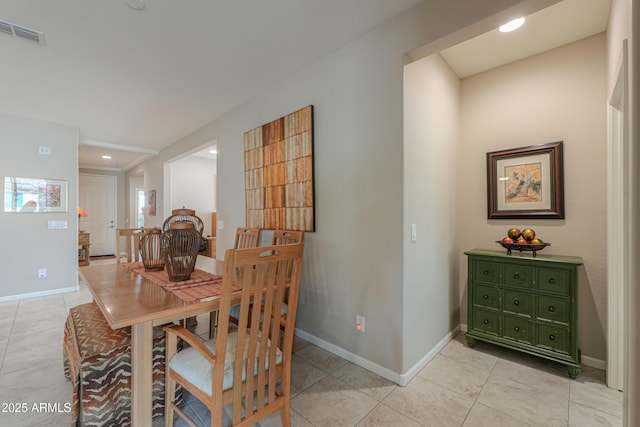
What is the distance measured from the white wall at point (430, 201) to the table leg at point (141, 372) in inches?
59.0

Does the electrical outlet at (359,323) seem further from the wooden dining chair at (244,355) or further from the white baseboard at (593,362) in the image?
the white baseboard at (593,362)

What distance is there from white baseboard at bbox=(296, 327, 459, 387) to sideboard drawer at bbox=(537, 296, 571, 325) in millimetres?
776

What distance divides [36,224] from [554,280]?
613 cm

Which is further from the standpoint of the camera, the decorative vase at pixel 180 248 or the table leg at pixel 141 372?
the decorative vase at pixel 180 248

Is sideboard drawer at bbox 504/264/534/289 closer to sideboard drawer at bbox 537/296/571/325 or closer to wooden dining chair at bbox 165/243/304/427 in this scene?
sideboard drawer at bbox 537/296/571/325

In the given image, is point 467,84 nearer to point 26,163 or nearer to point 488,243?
point 488,243

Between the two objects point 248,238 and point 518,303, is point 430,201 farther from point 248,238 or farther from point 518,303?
point 248,238

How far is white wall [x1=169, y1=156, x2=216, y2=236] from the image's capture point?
566cm

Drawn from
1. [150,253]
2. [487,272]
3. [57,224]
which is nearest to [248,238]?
[150,253]

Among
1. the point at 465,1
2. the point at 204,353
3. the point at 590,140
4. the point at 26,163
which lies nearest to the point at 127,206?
the point at 26,163

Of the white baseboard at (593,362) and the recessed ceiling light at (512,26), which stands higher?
the recessed ceiling light at (512,26)

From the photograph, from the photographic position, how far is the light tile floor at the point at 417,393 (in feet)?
5.13

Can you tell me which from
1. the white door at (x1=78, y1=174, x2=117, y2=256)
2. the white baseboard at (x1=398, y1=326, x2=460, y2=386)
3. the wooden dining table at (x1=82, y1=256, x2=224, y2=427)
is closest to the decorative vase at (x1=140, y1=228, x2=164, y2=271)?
the wooden dining table at (x1=82, y1=256, x2=224, y2=427)

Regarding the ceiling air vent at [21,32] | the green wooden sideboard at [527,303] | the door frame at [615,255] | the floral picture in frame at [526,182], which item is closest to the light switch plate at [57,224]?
the ceiling air vent at [21,32]
